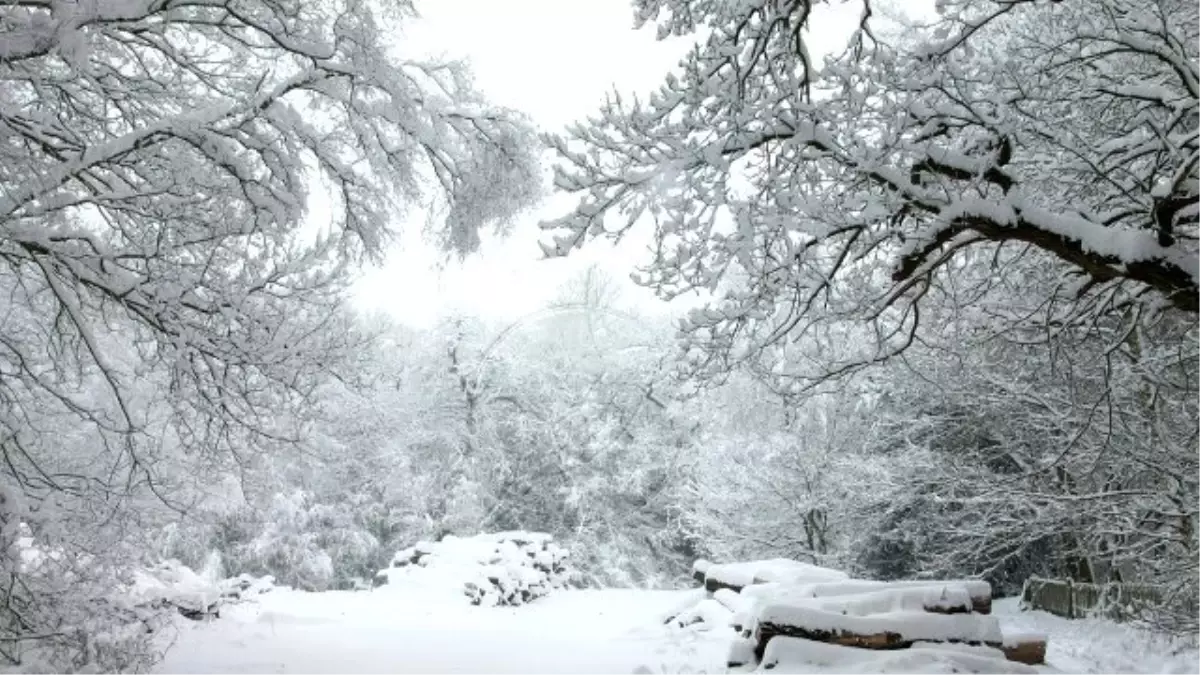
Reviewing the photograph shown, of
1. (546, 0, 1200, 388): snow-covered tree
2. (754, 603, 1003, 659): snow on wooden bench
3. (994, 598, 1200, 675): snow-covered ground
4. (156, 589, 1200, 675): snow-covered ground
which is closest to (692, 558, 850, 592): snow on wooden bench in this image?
(156, 589, 1200, 675): snow-covered ground

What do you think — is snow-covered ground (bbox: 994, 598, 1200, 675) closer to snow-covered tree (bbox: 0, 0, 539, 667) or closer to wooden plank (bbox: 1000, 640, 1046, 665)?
wooden plank (bbox: 1000, 640, 1046, 665)

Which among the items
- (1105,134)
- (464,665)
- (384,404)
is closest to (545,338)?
(384,404)

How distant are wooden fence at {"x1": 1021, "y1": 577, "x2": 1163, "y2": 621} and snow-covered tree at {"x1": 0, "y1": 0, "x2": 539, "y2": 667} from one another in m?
10.0

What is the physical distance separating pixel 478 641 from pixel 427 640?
613mm

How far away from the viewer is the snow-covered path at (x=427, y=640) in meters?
7.74

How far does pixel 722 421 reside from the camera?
21984mm

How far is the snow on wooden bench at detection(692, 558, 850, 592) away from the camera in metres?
9.84

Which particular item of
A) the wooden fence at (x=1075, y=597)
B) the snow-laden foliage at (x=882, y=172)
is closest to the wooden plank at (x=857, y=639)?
the snow-laden foliage at (x=882, y=172)

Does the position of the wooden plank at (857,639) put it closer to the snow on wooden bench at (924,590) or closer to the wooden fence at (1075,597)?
the snow on wooden bench at (924,590)

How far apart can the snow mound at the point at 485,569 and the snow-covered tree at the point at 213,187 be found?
7.90 m

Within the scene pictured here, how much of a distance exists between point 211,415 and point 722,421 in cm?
1771

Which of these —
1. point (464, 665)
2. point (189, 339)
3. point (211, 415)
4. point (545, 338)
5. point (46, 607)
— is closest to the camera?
point (189, 339)

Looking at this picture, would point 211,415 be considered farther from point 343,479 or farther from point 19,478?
point 343,479

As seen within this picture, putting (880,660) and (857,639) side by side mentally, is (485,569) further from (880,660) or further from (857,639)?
(880,660)
